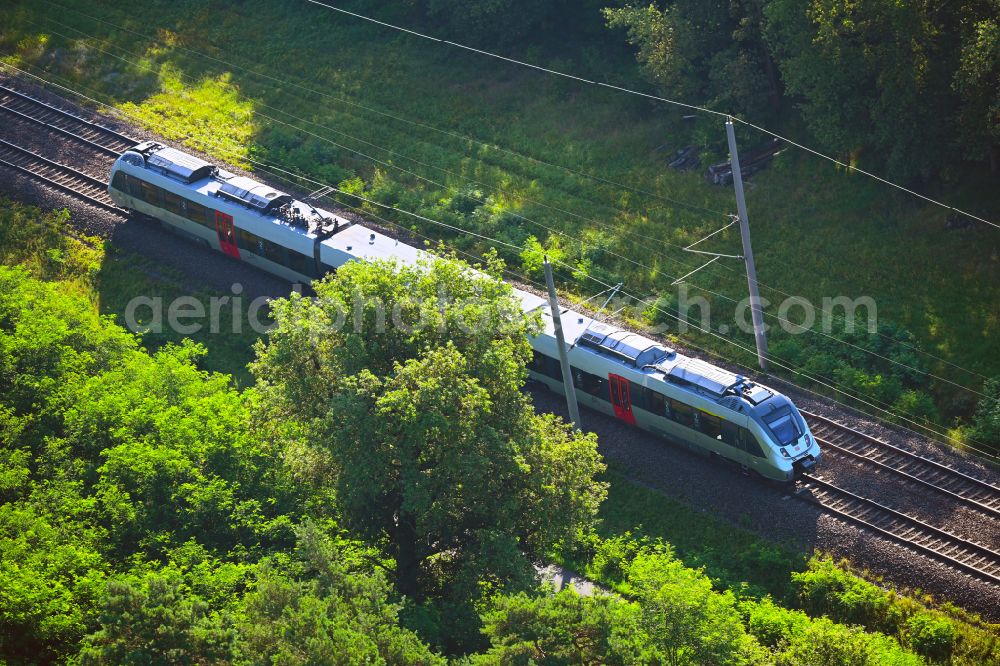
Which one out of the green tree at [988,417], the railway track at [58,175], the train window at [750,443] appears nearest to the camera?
the train window at [750,443]

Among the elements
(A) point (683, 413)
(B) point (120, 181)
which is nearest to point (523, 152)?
(B) point (120, 181)

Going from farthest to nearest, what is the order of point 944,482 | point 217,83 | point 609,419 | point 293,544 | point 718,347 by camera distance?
point 217,83, point 718,347, point 609,419, point 944,482, point 293,544

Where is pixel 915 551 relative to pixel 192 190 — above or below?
below

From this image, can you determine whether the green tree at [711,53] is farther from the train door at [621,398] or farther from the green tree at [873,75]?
the train door at [621,398]

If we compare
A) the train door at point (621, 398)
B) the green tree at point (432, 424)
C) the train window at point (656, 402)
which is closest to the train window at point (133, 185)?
the green tree at point (432, 424)

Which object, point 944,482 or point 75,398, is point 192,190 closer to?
point 75,398

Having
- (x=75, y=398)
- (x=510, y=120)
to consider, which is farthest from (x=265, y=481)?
(x=510, y=120)
